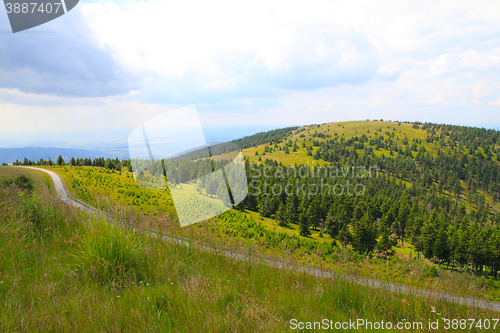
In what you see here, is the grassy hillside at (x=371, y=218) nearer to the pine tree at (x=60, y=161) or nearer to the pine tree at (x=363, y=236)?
the pine tree at (x=363, y=236)

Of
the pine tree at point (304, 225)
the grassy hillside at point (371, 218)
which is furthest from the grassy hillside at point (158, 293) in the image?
the pine tree at point (304, 225)

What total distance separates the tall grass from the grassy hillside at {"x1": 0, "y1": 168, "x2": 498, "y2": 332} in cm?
1

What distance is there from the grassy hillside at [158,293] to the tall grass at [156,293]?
0.6 inches

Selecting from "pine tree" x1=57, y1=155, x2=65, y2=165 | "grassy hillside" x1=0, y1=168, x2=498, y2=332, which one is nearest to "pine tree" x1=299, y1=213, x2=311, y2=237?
"pine tree" x1=57, y1=155, x2=65, y2=165

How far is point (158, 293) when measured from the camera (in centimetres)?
331

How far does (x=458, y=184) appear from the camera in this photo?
6663 inches

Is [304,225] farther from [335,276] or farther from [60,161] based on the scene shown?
[335,276]

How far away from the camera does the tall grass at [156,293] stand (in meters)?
2.69

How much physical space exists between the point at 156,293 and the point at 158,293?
0.09 ft

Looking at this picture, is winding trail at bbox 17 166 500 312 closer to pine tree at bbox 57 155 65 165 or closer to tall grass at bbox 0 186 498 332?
tall grass at bbox 0 186 498 332

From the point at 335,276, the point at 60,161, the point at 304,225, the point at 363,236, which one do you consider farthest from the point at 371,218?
the point at 335,276

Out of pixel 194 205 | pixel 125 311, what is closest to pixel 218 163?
pixel 194 205

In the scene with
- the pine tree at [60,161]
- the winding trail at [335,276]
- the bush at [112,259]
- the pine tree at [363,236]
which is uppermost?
the pine tree at [60,161]

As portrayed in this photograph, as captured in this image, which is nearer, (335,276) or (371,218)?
(335,276)
